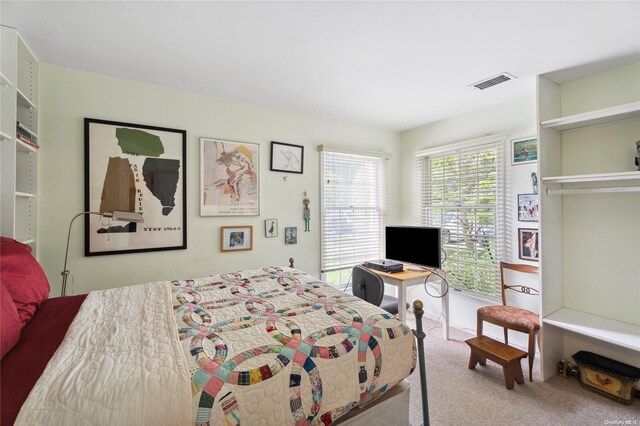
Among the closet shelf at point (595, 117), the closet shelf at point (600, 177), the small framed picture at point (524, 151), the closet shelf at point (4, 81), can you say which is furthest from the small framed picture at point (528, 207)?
the closet shelf at point (4, 81)

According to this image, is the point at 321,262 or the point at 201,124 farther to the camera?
the point at 321,262

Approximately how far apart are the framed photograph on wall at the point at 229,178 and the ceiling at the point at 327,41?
0.54 m

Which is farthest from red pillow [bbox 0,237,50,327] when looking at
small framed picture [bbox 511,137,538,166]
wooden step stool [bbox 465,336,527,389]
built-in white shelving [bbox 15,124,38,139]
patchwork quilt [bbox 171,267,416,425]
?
small framed picture [bbox 511,137,538,166]

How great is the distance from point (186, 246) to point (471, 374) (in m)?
2.77

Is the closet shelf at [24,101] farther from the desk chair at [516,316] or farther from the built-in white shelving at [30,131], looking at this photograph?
the desk chair at [516,316]

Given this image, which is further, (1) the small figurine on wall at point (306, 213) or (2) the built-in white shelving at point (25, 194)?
(1) the small figurine on wall at point (306, 213)

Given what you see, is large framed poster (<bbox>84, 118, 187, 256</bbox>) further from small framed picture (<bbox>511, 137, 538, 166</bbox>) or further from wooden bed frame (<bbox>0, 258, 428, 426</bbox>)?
small framed picture (<bbox>511, 137, 538, 166</bbox>)

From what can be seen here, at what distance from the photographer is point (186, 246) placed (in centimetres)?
267

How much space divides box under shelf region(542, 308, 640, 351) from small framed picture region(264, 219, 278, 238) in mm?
2563

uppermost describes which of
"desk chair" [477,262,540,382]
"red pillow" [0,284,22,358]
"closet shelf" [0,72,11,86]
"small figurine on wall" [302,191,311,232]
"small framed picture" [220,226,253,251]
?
"closet shelf" [0,72,11,86]

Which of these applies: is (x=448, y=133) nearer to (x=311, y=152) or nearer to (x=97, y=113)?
(x=311, y=152)

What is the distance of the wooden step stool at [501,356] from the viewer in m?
2.20

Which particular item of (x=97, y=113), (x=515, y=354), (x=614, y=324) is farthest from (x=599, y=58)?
(x=97, y=113)

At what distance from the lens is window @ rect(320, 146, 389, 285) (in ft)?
11.6
